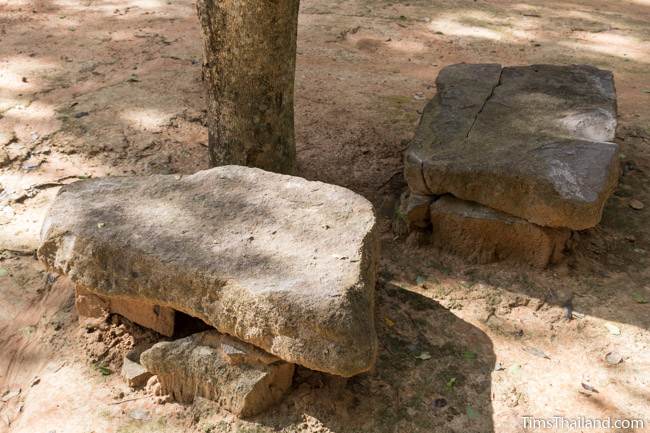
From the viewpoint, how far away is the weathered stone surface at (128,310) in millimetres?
2750

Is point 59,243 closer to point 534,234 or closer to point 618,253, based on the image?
point 534,234

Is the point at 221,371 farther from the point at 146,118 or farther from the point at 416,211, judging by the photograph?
the point at 146,118

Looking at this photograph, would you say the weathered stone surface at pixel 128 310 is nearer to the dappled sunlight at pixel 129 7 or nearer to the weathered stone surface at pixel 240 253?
the weathered stone surface at pixel 240 253

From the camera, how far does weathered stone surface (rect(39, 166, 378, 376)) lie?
7.64 feet

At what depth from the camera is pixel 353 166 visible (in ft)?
14.3

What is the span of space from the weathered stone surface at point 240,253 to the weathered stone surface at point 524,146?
2.55ft

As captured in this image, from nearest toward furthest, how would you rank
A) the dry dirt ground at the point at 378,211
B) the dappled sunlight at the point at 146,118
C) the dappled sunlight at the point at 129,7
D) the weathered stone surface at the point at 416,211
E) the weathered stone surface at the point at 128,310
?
the dry dirt ground at the point at 378,211, the weathered stone surface at the point at 128,310, the weathered stone surface at the point at 416,211, the dappled sunlight at the point at 146,118, the dappled sunlight at the point at 129,7

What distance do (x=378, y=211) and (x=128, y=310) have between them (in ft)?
5.46

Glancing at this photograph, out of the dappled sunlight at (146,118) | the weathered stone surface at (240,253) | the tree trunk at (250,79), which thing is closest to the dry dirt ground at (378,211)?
the dappled sunlight at (146,118)

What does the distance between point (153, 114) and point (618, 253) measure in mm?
3169

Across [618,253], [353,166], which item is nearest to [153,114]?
[353,166]

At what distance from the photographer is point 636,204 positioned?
395 centimetres

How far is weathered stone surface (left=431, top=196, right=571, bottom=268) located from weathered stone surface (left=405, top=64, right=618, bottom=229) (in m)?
0.07

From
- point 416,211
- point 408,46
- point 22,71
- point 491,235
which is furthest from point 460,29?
point 22,71
